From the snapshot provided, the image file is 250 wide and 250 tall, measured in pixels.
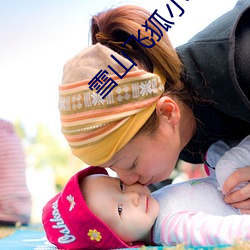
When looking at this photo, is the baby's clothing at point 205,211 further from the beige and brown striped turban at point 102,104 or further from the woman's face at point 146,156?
the beige and brown striped turban at point 102,104

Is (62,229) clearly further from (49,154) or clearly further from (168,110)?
(49,154)

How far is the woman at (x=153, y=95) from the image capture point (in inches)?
39.3

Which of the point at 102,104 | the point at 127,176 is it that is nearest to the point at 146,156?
the point at 127,176

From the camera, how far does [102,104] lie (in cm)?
98

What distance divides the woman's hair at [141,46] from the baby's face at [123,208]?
146 millimetres

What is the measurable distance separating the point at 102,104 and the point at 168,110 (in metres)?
0.16

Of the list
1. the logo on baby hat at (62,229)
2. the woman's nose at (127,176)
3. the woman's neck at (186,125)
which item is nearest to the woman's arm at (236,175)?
the woman's neck at (186,125)

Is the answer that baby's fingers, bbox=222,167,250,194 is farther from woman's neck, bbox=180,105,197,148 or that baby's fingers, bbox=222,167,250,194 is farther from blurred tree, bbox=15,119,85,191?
blurred tree, bbox=15,119,85,191

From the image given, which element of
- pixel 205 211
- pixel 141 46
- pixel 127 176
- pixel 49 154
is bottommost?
pixel 49 154

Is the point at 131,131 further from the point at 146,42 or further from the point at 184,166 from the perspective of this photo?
the point at 184,166

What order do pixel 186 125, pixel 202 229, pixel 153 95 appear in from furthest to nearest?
pixel 186 125 → pixel 153 95 → pixel 202 229

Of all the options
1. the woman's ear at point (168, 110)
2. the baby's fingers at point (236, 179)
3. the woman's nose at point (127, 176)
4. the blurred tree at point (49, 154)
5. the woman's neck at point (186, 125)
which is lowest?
the blurred tree at point (49, 154)

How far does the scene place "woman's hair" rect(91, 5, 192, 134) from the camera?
1044 millimetres

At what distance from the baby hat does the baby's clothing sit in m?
0.11
